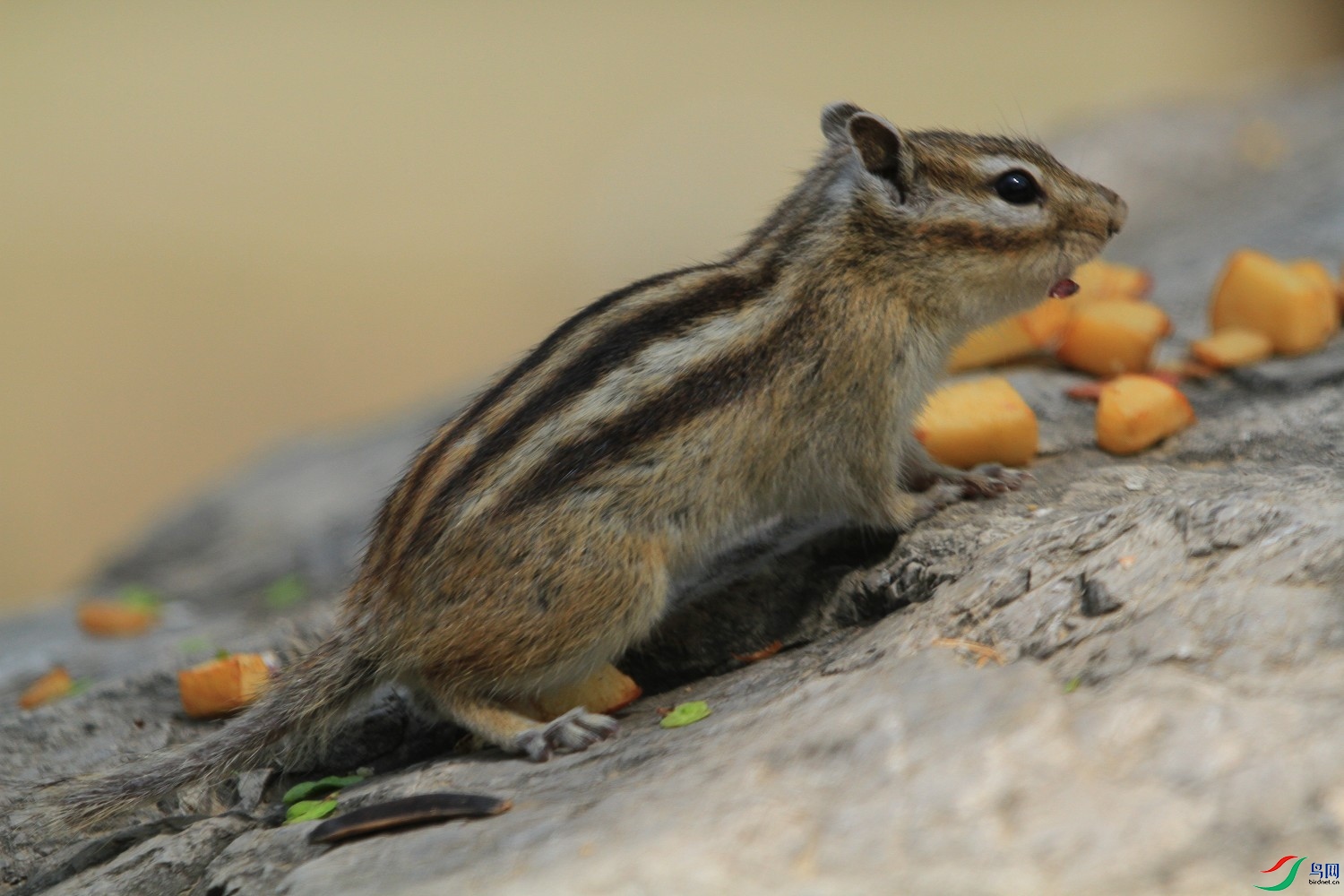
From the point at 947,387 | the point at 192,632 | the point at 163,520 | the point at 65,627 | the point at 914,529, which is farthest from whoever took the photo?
the point at 163,520

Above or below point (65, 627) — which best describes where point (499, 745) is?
below

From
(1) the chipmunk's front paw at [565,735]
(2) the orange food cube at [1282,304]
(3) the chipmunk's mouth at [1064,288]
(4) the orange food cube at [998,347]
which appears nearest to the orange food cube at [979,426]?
(3) the chipmunk's mouth at [1064,288]

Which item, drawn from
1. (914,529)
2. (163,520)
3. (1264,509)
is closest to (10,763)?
(914,529)

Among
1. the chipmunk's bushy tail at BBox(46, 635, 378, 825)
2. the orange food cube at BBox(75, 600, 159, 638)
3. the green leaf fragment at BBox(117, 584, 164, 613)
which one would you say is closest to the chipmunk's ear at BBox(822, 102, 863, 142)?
the chipmunk's bushy tail at BBox(46, 635, 378, 825)

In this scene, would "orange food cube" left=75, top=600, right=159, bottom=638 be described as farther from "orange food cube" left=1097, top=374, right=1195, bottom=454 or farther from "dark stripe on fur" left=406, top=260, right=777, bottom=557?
"orange food cube" left=1097, top=374, right=1195, bottom=454

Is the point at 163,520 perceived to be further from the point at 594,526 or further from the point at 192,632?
the point at 594,526

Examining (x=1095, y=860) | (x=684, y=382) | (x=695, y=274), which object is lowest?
(x=1095, y=860)

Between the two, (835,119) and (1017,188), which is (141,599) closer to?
(835,119)

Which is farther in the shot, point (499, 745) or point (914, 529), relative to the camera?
point (914, 529)
